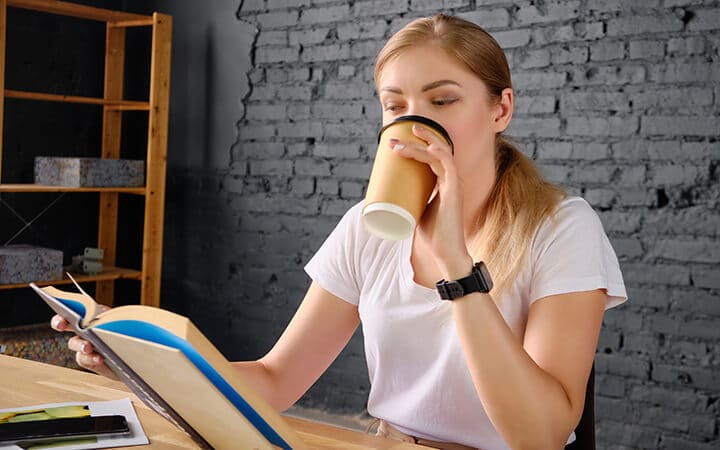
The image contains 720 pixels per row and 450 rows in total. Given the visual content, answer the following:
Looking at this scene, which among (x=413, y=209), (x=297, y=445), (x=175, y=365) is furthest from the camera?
(x=413, y=209)

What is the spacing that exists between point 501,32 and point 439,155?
1.92 m

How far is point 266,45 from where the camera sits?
3.56 meters

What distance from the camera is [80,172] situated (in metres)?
3.48

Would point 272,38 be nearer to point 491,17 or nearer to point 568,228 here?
point 491,17

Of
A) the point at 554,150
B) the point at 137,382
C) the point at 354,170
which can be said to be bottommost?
the point at 137,382

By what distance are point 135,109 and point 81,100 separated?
12.6 inches

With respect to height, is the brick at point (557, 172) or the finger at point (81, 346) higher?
the brick at point (557, 172)

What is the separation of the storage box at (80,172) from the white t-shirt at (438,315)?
2.32 metres

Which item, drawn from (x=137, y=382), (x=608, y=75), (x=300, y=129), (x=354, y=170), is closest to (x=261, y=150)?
(x=300, y=129)

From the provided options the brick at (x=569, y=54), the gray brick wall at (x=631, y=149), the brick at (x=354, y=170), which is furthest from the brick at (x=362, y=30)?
the brick at (x=569, y=54)

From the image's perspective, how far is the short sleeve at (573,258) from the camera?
125 centimetres

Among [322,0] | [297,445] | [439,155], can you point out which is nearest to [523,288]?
[439,155]

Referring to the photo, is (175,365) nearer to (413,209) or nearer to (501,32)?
(413,209)

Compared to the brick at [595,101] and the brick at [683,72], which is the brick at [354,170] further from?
the brick at [683,72]
